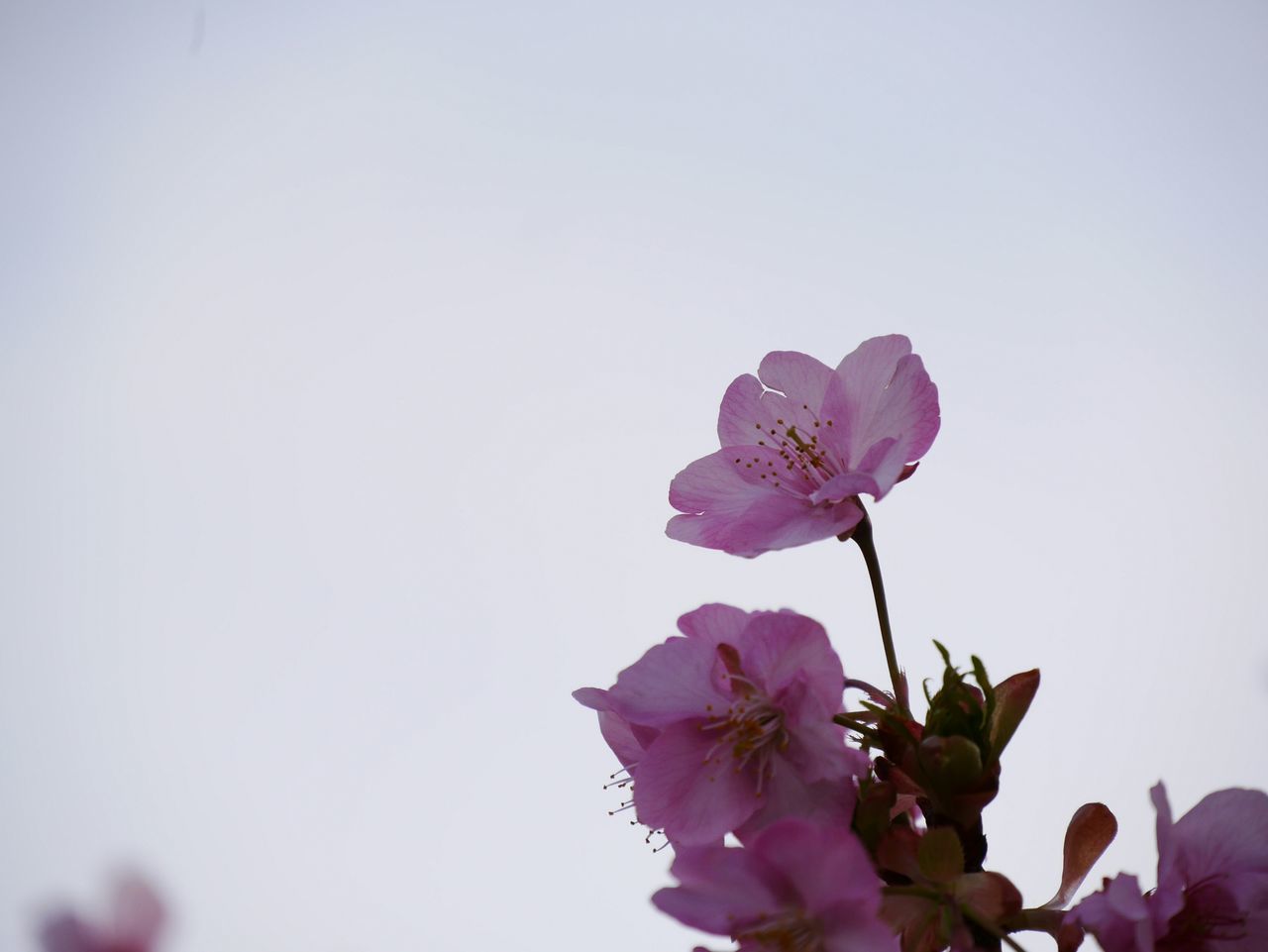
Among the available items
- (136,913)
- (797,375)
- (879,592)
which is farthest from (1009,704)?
(136,913)

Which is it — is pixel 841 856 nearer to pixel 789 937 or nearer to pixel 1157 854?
pixel 789 937

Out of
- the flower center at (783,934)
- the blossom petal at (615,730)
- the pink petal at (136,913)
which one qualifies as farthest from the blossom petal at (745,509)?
the pink petal at (136,913)

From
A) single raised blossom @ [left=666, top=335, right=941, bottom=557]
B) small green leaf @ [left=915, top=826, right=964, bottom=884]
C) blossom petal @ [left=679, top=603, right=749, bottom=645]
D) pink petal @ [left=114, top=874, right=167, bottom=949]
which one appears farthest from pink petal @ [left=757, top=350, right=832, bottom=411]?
pink petal @ [left=114, top=874, right=167, bottom=949]

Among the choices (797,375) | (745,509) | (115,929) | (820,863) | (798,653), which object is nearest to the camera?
(820,863)

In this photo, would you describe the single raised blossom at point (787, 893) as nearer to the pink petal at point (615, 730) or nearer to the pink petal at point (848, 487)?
the pink petal at point (615, 730)

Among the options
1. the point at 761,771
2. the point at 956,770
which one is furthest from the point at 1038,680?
the point at 761,771

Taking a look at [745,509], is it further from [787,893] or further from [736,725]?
[787,893]

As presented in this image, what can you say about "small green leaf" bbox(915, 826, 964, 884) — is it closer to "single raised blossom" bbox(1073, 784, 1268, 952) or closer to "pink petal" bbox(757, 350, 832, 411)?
"single raised blossom" bbox(1073, 784, 1268, 952)
